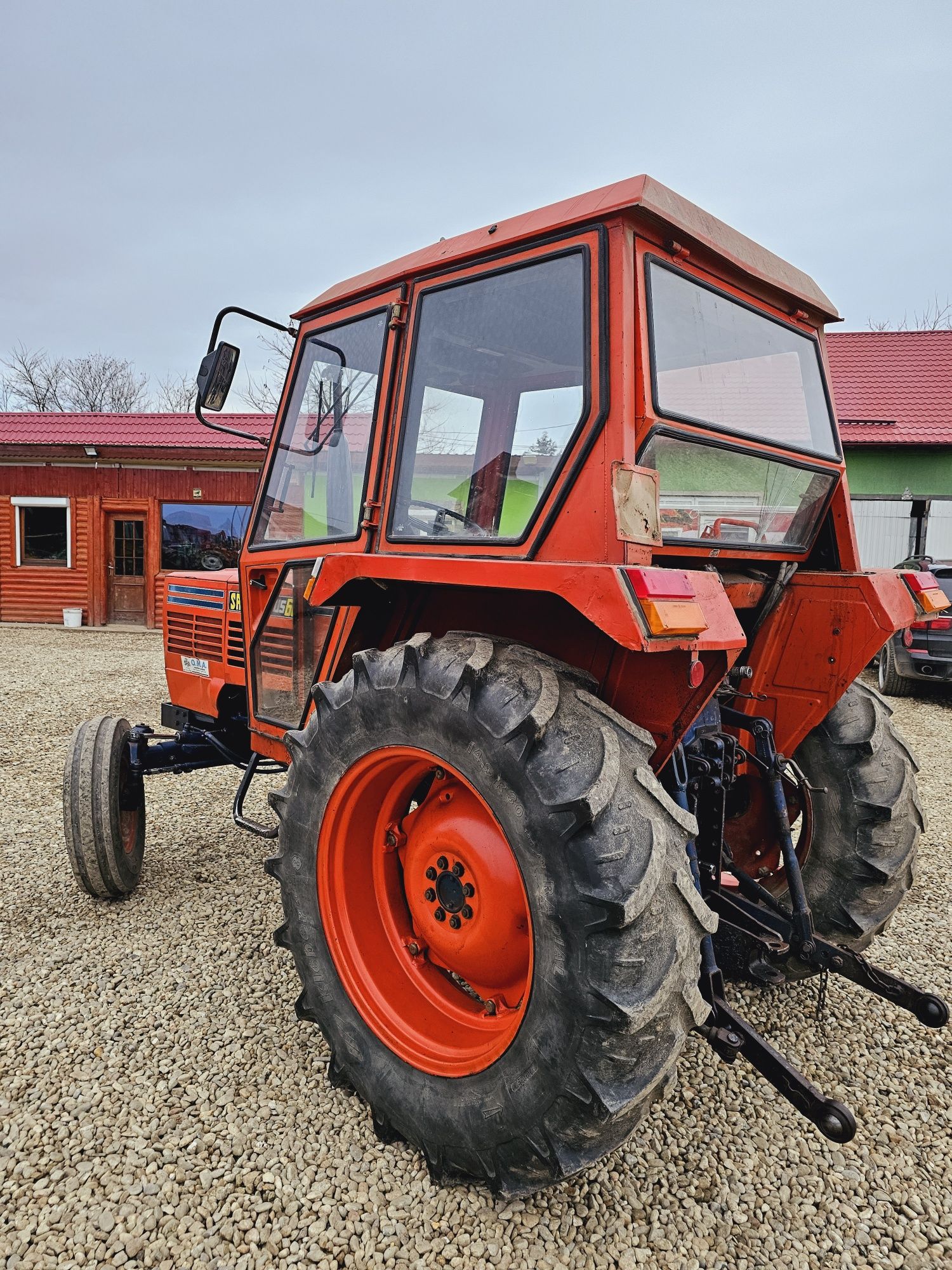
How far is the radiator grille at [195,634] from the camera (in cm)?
349

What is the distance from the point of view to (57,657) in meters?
10.5

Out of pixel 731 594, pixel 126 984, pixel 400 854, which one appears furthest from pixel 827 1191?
pixel 126 984

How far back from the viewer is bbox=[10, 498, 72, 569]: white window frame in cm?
1411

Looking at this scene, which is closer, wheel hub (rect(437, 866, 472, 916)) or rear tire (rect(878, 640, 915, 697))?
wheel hub (rect(437, 866, 472, 916))

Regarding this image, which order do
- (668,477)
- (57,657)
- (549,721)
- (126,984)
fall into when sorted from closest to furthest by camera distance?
(549,721)
(668,477)
(126,984)
(57,657)

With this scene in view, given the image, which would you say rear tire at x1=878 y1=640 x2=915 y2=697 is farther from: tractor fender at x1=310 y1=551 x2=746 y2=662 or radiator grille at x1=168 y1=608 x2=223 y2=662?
tractor fender at x1=310 y1=551 x2=746 y2=662

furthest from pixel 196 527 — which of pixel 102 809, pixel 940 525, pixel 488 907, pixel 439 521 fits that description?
pixel 488 907

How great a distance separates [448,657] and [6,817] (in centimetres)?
374

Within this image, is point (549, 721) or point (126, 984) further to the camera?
point (126, 984)

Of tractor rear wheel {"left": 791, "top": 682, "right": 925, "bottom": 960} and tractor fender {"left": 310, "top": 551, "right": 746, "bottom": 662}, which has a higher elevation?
tractor fender {"left": 310, "top": 551, "right": 746, "bottom": 662}

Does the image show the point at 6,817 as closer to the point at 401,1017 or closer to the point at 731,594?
the point at 401,1017

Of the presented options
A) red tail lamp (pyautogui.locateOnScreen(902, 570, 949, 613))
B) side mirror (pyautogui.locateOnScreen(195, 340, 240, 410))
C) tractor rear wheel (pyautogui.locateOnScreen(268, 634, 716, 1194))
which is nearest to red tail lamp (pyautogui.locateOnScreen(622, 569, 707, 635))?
tractor rear wheel (pyautogui.locateOnScreen(268, 634, 716, 1194))

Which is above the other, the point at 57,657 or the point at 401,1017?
the point at 401,1017

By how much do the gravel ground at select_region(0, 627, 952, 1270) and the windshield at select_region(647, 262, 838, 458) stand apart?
1.88 m
